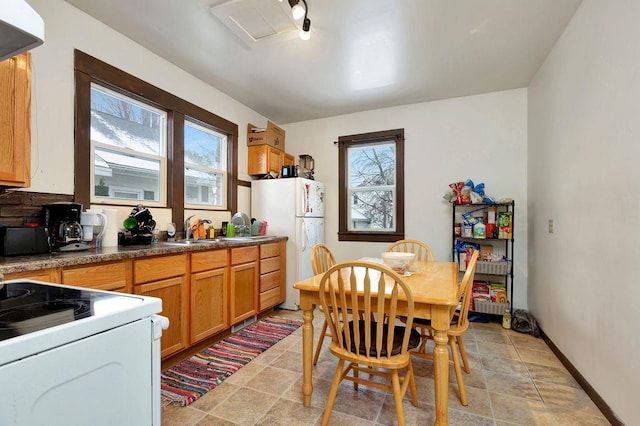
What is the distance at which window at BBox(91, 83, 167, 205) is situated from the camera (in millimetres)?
2410

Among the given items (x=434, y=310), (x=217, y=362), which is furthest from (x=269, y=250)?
(x=434, y=310)

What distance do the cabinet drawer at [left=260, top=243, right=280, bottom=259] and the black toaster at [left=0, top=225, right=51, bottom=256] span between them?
1805 mm

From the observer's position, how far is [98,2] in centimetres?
208

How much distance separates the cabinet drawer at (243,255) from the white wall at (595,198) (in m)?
2.73

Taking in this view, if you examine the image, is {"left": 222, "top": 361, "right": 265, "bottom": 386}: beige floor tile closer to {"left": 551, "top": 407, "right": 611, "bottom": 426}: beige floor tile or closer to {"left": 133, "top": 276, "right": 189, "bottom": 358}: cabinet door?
{"left": 133, "top": 276, "right": 189, "bottom": 358}: cabinet door

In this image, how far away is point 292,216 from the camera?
144 inches

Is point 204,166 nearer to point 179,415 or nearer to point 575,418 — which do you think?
point 179,415

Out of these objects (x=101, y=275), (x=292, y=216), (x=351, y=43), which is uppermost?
(x=351, y=43)

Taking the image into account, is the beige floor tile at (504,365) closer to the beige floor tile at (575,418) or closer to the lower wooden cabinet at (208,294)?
the beige floor tile at (575,418)

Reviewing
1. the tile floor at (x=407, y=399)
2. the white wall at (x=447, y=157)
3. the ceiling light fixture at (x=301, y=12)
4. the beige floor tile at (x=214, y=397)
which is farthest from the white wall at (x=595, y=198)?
the beige floor tile at (x=214, y=397)

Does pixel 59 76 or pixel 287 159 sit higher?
pixel 59 76

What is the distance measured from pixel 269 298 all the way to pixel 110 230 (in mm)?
1741

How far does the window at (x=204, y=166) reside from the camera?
10.6 ft

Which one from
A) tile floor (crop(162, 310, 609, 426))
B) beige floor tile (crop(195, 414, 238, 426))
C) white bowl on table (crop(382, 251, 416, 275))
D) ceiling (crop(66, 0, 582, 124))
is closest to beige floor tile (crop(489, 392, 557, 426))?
tile floor (crop(162, 310, 609, 426))
